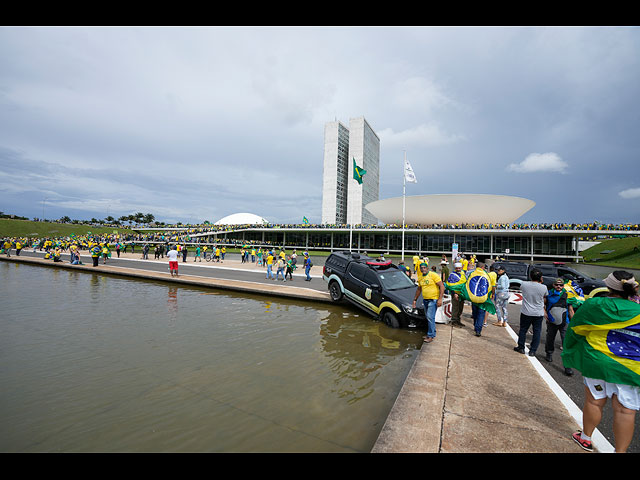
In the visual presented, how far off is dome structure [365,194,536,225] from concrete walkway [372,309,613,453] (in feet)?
214

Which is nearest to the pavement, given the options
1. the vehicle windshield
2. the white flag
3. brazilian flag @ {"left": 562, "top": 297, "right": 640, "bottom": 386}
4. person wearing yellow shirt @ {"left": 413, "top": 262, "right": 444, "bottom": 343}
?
person wearing yellow shirt @ {"left": 413, "top": 262, "right": 444, "bottom": 343}

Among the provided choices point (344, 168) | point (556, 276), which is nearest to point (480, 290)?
point (556, 276)

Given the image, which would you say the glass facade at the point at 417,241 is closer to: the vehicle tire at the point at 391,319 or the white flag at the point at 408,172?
the white flag at the point at 408,172

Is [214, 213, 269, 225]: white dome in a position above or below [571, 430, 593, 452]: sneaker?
above

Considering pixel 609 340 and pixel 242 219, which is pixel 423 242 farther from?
pixel 242 219

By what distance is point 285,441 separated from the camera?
3342mm

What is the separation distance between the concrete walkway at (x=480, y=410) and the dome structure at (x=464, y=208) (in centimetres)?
6511

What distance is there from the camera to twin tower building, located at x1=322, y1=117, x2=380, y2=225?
10444 cm

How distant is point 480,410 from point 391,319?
4.44 metres


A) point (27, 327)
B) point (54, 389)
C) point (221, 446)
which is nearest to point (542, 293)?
point (221, 446)

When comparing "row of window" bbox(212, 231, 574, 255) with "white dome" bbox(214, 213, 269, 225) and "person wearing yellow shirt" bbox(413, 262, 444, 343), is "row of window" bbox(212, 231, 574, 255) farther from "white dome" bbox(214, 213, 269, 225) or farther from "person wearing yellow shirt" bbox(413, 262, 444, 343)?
"white dome" bbox(214, 213, 269, 225)

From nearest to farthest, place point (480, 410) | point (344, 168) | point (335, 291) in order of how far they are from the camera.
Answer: point (480, 410), point (335, 291), point (344, 168)

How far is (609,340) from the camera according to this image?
2834mm
